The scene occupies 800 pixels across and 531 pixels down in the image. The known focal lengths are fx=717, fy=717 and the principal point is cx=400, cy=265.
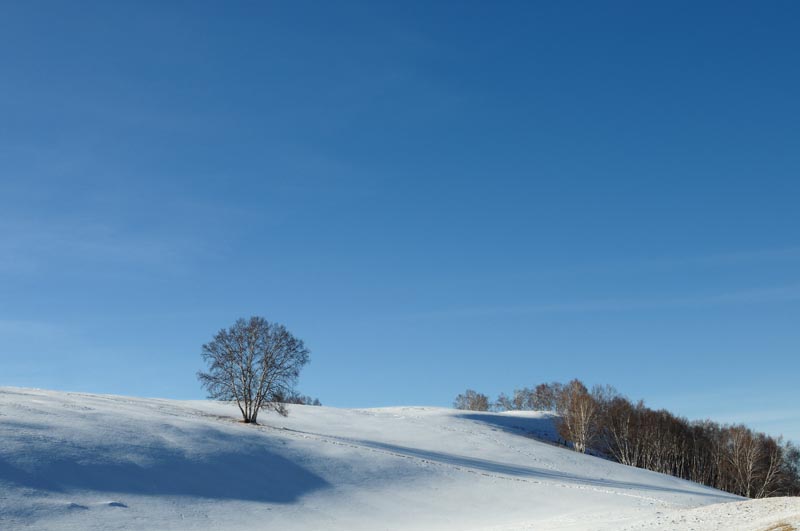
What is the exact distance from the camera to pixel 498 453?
5397cm

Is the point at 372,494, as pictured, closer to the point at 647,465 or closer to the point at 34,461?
the point at 34,461

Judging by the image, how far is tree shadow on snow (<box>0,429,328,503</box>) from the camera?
2819 cm

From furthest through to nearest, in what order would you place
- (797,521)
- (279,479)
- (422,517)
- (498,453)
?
(498,453), (279,479), (422,517), (797,521)

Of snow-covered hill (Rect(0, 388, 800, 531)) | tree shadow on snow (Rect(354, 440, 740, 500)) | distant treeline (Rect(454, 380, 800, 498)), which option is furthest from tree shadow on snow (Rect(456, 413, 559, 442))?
snow-covered hill (Rect(0, 388, 800, 531))

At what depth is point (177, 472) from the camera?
106 ft

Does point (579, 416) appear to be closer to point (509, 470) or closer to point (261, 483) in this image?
point (509, 470)

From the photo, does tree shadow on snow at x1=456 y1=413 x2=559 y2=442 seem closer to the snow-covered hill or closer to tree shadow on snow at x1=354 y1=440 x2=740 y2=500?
tree shadow on snow at x1=354 y1=440 x2=740 y2=500

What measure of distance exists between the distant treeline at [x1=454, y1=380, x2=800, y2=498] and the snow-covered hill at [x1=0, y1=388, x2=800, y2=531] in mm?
31721

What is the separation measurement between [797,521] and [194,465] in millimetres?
25141

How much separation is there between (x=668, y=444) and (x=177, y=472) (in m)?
70.7

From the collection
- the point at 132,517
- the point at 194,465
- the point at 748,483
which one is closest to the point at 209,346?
the point at 194,465

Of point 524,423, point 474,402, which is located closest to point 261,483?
point 524,423

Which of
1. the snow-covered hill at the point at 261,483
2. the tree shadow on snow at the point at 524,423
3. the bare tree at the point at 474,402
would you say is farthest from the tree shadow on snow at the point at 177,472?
the bare tree at the point at 474,402

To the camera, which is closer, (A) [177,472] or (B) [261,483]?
(A) [177,472]
